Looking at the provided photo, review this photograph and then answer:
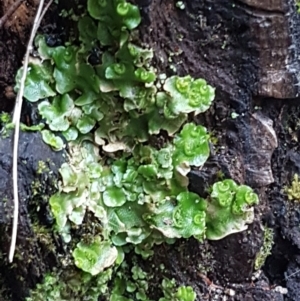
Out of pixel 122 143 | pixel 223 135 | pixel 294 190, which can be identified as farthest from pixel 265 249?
pixel 122 143

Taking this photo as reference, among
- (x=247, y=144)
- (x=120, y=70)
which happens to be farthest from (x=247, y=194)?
(x=120, y=70)

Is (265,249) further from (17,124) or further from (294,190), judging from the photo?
(17,124)

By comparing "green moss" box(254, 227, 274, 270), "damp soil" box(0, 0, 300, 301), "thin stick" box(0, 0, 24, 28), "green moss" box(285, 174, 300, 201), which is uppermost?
"thin stick" box(0, 0, 24, 28)

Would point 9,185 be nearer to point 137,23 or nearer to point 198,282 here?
point 137,23

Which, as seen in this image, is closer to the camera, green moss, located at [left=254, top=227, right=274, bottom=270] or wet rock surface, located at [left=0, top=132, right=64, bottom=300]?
wet rock surface, located at [left=0, top=132, right=64, bottom=300]

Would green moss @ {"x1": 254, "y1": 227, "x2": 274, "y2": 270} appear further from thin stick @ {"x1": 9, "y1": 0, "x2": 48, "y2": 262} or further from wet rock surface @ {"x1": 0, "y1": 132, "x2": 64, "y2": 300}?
thin stick @ {"x1": 9, "y1": 0, "x2": 48, "y2": 262}

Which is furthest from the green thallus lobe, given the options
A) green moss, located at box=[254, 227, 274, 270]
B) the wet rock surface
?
green moss, located at box=[254, 227, 274, 270]

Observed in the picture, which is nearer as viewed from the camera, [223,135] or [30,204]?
[30,204]

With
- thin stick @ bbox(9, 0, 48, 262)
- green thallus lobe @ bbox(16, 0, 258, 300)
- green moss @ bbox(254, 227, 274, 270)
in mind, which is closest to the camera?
thin stick @ bbox(9, 0, 48, 262)
